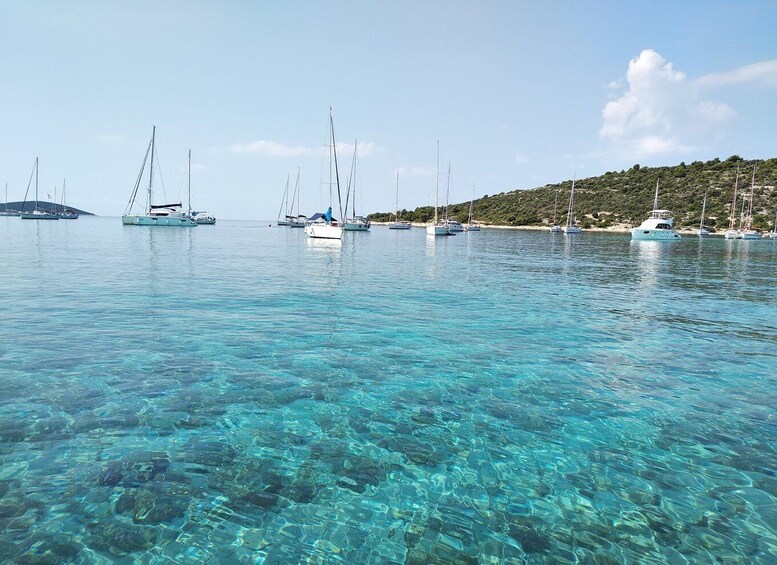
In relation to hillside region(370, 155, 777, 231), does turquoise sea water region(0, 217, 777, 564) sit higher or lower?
lower

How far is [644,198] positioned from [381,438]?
15304 centimetres

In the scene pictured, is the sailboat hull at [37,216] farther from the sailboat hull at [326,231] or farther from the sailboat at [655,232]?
the sailboat at [655,232]

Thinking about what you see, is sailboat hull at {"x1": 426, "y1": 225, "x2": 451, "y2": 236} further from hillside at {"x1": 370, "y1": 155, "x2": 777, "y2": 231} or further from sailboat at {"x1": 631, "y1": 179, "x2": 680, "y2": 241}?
hillside at {"x1": 370, "y1": 155, "x2": 777, "y2": 231}

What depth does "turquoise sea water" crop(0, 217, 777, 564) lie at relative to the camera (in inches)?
192

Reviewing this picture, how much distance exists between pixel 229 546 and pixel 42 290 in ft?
63.9

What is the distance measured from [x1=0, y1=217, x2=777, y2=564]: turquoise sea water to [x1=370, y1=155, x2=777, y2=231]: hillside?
124m

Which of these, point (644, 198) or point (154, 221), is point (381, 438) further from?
point (644, 198)

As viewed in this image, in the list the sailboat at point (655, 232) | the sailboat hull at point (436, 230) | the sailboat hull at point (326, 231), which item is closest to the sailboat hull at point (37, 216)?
the sailboat hull at point (326, 231)

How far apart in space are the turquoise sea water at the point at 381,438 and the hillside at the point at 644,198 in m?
124

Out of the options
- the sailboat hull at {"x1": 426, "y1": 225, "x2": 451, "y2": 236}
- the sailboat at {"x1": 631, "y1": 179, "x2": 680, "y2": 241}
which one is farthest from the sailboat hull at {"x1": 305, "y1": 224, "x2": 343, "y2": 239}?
the sailboat at {"x1": 631, "y1": 179, "x2": 680, "y2": 241}

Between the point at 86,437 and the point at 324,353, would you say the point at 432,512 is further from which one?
the point at 324,353

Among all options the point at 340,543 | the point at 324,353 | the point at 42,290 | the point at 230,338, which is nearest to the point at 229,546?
the point at 340,543

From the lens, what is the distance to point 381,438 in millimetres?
7082

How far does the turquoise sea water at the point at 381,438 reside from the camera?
488 centimetres
